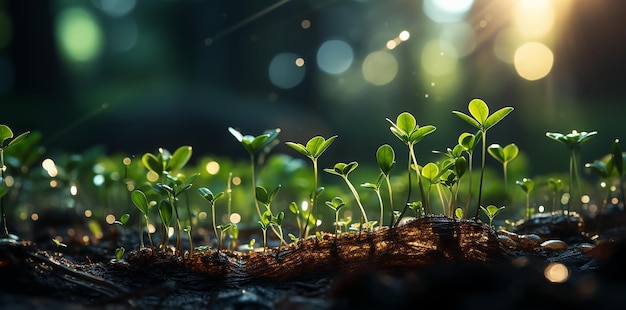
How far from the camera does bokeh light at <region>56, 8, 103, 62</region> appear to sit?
7.93 meters

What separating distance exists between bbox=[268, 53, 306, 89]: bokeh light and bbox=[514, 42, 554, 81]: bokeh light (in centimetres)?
281

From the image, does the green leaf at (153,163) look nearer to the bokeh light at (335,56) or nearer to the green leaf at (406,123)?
the green leaf at (406,123)

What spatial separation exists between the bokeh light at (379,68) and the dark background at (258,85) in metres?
0.11

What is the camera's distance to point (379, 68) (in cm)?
564

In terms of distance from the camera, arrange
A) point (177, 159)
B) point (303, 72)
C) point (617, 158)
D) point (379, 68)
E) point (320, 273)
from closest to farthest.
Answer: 1. point (320, 273)
2. point (617, 158)
3. point (177, 159)
4. point (379, 68)
5. point (303, 72)

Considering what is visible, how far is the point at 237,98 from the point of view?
7.82 m

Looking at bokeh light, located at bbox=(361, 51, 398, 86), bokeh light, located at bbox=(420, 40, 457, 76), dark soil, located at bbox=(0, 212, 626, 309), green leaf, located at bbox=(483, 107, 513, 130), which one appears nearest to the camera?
dark soil, located at bbox=(0, 212, 626, 309)

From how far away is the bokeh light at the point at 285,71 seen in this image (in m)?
6.62

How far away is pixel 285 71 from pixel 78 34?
3742mm

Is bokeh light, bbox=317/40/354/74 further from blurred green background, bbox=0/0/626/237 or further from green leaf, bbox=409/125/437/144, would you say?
green leaf, bbox=409/125/437/144

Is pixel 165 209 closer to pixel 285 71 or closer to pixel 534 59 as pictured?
pixel 534 59

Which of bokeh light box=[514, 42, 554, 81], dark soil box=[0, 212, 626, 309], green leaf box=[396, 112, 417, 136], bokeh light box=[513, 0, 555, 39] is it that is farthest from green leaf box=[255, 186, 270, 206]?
bokeh light box=[514, 42, 554, 81]

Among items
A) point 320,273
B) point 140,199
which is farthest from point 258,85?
point 320,273

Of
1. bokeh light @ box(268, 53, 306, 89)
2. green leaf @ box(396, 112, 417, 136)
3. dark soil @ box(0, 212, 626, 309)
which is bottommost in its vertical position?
dark soil @ box(0, 212, 626, 309)
